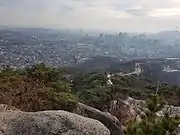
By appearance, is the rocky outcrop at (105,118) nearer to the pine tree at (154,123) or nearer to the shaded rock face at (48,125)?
the pine tree at (154,123)

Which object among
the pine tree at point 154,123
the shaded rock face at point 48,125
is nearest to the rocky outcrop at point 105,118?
the pine tree at point 154,123

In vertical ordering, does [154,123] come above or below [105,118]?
above

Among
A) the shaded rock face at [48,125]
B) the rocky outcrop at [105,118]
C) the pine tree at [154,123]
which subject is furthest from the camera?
the rocky outcrop at [105,118]

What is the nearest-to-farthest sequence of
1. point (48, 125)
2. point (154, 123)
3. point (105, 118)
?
point (48, 125) → point (154, 123) → point (105, 118)

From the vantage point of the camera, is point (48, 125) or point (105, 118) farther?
point (105, 118)

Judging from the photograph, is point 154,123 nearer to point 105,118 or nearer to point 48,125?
point 48,125

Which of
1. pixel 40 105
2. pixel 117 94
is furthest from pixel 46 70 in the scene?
pixel 117 94

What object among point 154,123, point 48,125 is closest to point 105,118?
point 154,123

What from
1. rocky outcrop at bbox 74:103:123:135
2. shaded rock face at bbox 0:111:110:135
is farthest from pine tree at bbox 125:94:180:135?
rocky outcrop at bbox 74:103:123:135

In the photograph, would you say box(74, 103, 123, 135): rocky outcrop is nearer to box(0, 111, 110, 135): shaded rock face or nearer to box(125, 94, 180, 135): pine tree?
box(125, 94, 180, 135): pine tree
